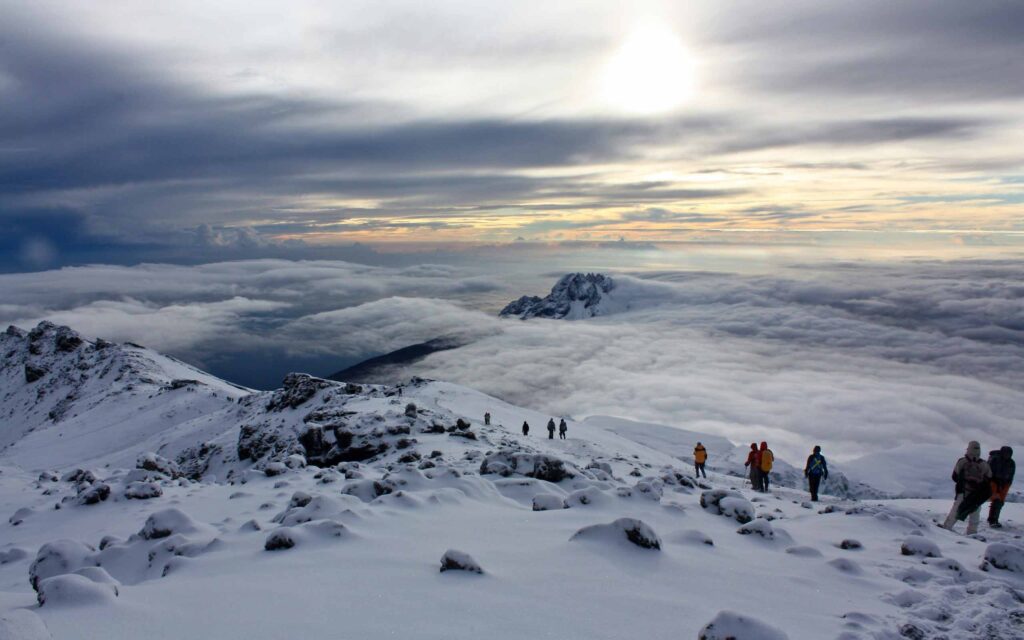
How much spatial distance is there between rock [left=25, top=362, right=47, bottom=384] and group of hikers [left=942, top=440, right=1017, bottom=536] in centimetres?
11352

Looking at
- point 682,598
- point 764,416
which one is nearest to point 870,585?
point 682,598

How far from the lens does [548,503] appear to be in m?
10.7

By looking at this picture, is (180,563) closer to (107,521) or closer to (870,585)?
(107,521)

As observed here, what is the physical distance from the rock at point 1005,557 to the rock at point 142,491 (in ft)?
56.3

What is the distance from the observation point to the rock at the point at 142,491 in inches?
553

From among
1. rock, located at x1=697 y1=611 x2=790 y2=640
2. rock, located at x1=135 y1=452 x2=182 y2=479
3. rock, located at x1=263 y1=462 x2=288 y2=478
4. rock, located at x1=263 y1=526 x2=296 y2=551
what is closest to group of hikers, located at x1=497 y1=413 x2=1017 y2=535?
rock, located at x1=697 y1=611 x2=790 y2=640

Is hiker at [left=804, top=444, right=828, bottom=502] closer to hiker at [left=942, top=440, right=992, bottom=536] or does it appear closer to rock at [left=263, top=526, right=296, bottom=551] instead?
hiker at [left=942, top=440, right=992, bottom=536]

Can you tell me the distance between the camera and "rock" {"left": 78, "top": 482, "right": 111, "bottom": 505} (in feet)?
45.1

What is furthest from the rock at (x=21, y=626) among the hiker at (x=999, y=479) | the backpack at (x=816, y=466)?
the backpack at (x=816, y=466)

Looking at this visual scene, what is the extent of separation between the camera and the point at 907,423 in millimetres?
145500

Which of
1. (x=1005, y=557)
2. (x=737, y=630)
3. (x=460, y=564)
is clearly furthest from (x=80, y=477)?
(x=1005, y=557)

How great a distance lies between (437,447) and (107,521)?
1378cm

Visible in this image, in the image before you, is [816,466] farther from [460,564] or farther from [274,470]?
[274,470]

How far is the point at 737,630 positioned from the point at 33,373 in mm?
115805
